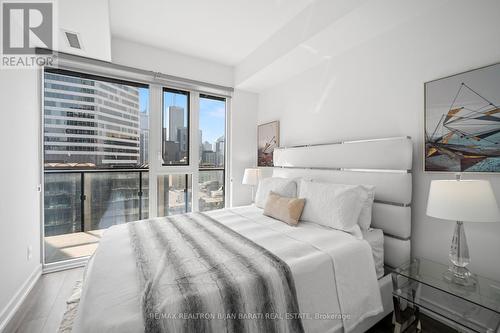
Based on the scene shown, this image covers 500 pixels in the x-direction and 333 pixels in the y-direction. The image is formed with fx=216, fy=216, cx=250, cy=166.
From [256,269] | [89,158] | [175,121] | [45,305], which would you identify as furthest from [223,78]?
[45,305]

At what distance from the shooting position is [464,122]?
1.60 meters

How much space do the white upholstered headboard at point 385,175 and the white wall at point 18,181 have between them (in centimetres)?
299

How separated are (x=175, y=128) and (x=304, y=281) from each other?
9.42 feet

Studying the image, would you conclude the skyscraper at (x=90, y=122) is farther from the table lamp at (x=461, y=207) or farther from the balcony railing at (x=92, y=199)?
the table lamp at (x=461, y=207)

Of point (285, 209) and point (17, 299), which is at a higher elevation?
point (285, 209)

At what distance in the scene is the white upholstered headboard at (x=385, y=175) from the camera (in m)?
1.83

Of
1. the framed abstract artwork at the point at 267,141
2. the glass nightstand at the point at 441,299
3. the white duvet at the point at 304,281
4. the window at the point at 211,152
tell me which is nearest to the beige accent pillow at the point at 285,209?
the white duvet at the point at 304,281

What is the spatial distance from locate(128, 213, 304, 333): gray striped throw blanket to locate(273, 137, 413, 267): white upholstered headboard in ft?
4.03

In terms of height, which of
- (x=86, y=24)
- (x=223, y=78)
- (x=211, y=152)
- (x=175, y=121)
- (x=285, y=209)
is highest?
(x=223, y=78)

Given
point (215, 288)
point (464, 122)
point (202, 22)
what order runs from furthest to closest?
point (202, 22), point (464, 122), point (215, 288)

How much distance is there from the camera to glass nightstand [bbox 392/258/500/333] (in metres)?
1.26

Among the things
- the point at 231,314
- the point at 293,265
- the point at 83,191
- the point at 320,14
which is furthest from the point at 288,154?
the point at 83,191

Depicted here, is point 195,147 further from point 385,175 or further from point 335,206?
point 385,175

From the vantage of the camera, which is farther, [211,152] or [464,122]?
[211,152]
